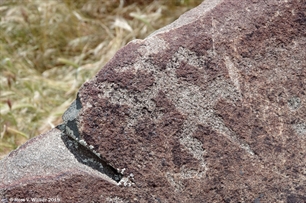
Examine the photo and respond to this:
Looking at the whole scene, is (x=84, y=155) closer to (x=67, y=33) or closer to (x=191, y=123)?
(x=191, y=123)

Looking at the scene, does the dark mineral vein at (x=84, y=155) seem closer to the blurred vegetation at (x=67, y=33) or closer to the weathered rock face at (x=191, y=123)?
the weathered rock face at (x=191, y=123)

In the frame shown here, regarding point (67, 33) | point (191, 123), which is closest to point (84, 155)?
point (191, 123)

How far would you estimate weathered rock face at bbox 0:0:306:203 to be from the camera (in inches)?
36.3

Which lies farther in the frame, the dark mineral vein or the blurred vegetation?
the blurred vegetation

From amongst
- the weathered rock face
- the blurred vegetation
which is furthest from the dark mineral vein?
the blurred vegetation

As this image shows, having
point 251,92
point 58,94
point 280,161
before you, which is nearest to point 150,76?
point 251,92

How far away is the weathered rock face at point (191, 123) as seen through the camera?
3.02 ft

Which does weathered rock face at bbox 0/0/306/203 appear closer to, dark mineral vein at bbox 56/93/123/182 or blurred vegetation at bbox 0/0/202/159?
dark mineral vein at bbox 56/93/123/182

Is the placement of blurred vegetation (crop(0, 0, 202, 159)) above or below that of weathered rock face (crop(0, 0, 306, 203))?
below

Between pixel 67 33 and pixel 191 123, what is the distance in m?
1.29

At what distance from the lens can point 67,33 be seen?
210 cm

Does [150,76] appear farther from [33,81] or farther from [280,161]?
[33,81]

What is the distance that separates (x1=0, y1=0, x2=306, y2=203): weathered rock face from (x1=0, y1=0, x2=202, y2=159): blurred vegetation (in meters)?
0.94

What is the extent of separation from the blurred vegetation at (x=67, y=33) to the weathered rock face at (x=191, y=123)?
94 cm
